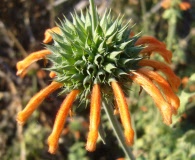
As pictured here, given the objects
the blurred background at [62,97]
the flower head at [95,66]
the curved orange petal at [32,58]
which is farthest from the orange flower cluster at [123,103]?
the blurred background at [62,97]

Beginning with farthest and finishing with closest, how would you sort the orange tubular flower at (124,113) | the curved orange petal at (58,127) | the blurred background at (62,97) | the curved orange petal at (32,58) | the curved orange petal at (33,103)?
the blurred background at (62,97), the curved orange petal at (32,58), the curved orange petal at (33,103), the curved orange petal at (58,127), the orange tubular flower at (124,113)

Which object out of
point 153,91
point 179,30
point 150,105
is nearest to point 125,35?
point 153,91

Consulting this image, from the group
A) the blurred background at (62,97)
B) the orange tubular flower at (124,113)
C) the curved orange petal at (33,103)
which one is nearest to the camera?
the orange tubular flower at (124,113)

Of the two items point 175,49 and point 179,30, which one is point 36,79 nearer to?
point 175,49

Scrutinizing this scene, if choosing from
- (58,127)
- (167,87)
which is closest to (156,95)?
(167,87)

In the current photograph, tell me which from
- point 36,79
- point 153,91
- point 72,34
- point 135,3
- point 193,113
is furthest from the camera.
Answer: point 135,3

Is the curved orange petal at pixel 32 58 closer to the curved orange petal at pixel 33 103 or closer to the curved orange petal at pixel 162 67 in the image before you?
the curved orange petal at pixel 33 103
